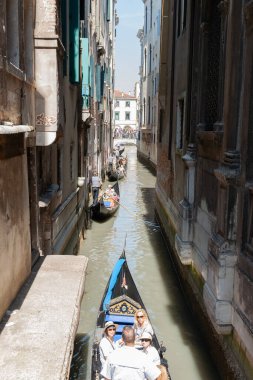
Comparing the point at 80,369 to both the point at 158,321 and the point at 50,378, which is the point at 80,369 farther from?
the point at 50,378

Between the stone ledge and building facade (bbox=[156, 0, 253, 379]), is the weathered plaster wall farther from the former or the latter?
building facade (bbox=[156, 0, 253, 379])

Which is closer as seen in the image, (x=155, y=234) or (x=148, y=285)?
(x=148, y=285)

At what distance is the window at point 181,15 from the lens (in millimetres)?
9901

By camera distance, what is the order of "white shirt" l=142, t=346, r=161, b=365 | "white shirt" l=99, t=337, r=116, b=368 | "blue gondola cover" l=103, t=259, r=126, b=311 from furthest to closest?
"blue gondola cover" l=103, t=259, r=126, b=311 → "white shirt" l=99, t=337, r=116, b=368 → "white shirt" l=142, t=346, r=161, b=365

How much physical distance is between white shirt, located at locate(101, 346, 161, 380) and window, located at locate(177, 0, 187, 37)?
8266mm

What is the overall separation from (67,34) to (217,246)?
5.04 meters

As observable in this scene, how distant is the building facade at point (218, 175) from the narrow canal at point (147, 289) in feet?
1.18

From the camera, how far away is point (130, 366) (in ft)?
12.1

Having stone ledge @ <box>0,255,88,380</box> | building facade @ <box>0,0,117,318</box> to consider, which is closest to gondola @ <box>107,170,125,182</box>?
building facade @ <box>0,0,117,318</box>

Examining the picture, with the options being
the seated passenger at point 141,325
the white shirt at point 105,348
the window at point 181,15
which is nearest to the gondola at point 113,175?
the window at point 181,15

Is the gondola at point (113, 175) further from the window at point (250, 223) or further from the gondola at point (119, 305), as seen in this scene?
the window at point (250, 223)

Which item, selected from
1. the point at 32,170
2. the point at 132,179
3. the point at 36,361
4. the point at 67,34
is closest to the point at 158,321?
the point at 32,170

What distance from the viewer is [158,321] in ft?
24.9

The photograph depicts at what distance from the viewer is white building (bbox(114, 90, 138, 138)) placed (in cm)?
6781
